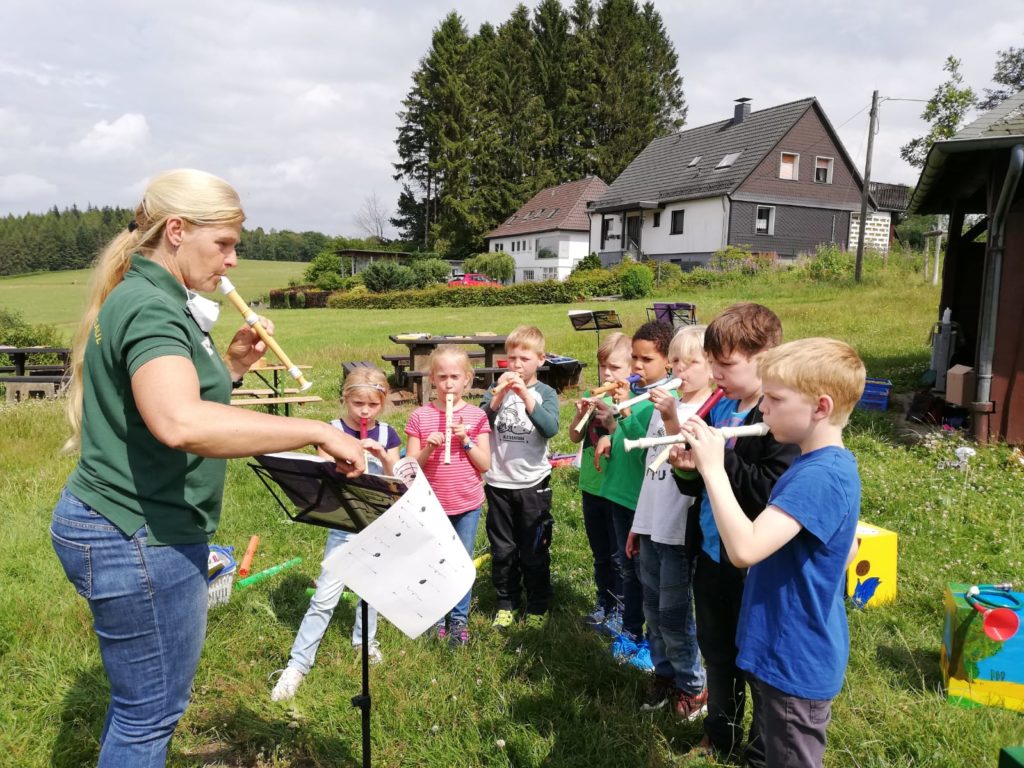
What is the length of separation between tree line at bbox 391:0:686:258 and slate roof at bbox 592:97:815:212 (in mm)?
14777

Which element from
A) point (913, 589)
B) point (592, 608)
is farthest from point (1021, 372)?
point (592, 608)

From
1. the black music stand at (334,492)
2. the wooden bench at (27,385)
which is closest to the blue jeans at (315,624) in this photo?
the black music stand at (334,492)

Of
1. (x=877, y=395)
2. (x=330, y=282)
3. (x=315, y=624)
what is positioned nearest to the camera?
(x=315, y=624)

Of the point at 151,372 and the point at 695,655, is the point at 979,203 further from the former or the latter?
the point at 151,372

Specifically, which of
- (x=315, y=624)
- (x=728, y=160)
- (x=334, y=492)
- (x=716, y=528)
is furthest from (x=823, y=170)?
(x=334, y=492)

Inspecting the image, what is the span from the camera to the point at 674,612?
2.73m

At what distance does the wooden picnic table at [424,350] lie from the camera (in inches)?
377

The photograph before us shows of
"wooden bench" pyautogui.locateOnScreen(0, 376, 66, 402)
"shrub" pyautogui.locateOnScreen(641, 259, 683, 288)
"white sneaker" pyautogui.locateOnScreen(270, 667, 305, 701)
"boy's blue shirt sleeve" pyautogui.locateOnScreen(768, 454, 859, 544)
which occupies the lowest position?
"white sneaker" pyautogui.locateOnScreen(270, 667, 305, 701)

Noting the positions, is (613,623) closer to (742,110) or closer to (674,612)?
(674,612)

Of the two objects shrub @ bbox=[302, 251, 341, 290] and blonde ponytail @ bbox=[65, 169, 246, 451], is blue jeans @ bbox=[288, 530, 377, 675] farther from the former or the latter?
shrub @ bbox=[302, 251, 341, 290]

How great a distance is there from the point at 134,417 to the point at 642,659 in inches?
99.5

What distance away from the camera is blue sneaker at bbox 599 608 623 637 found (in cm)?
352

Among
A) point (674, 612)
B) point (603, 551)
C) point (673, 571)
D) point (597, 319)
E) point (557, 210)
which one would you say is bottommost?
point (603, 551)

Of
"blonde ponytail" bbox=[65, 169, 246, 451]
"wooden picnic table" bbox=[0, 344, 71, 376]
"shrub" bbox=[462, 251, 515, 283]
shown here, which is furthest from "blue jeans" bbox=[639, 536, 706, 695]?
"shrub" bbox=[462, 251, 515, 283]
